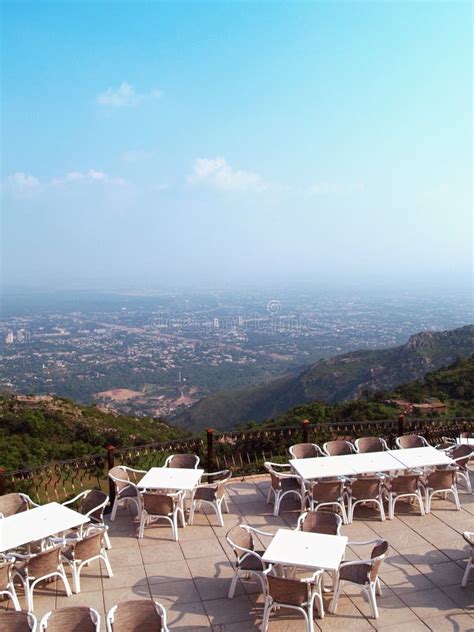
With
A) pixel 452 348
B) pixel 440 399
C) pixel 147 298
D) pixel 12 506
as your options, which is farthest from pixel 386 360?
pixel 147 298

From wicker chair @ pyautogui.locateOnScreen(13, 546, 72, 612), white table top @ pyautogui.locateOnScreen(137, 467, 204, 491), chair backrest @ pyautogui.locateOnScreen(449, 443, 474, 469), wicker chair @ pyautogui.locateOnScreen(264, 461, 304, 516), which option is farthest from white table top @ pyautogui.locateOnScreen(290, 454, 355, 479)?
wicker chair @ pyautogui.locateOnScreen(13, 546, 72, 612)

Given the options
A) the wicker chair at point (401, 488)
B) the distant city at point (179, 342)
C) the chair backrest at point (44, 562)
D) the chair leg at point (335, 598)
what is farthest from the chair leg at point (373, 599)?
the distant city at point (179, 342)

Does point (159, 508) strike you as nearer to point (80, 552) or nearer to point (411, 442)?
point (80, 552)

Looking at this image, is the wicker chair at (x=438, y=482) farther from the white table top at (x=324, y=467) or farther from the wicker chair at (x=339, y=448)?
the wicker chair at (x=339, y=448)

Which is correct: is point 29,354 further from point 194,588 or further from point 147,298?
point 147,298

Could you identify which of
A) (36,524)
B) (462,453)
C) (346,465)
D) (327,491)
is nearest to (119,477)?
(36,524)

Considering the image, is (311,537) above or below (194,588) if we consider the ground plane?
above
